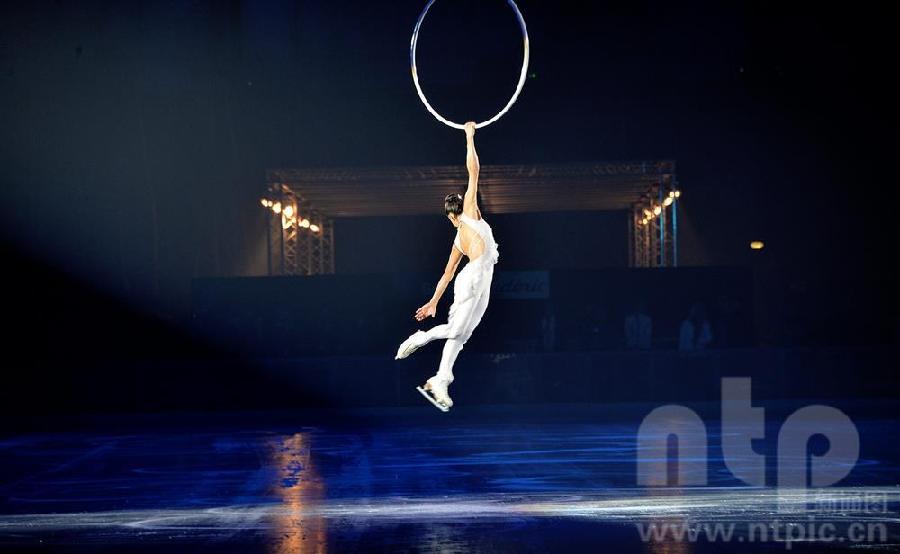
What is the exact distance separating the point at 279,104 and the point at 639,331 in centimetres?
1158

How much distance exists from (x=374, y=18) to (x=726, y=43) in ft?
31.6

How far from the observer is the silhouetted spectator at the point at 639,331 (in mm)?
26266

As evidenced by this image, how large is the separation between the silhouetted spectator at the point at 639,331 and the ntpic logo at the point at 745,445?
201 cm

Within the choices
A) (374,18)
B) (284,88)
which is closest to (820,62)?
(374,18)

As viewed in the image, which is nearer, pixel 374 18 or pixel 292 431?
pixel 292 431

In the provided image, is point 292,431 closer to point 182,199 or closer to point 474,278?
point 182,199

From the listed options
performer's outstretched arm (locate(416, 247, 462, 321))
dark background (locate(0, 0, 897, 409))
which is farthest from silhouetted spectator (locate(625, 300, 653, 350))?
performer's outstretched arm (locate(416, 247, 462, 321))

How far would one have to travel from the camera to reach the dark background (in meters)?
27.9

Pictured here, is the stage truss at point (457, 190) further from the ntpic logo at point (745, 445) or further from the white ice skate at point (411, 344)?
the white ice skate at point (411, 344)

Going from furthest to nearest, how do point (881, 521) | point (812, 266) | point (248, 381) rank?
point (812, 266)
point (248, 381)
point (881, 521)

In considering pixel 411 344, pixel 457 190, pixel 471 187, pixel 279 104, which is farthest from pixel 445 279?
pixel 457 190

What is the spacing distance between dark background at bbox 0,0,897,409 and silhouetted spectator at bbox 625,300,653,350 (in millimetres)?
3262

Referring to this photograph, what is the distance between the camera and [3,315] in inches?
1138

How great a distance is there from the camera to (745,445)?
18531 millimetres
